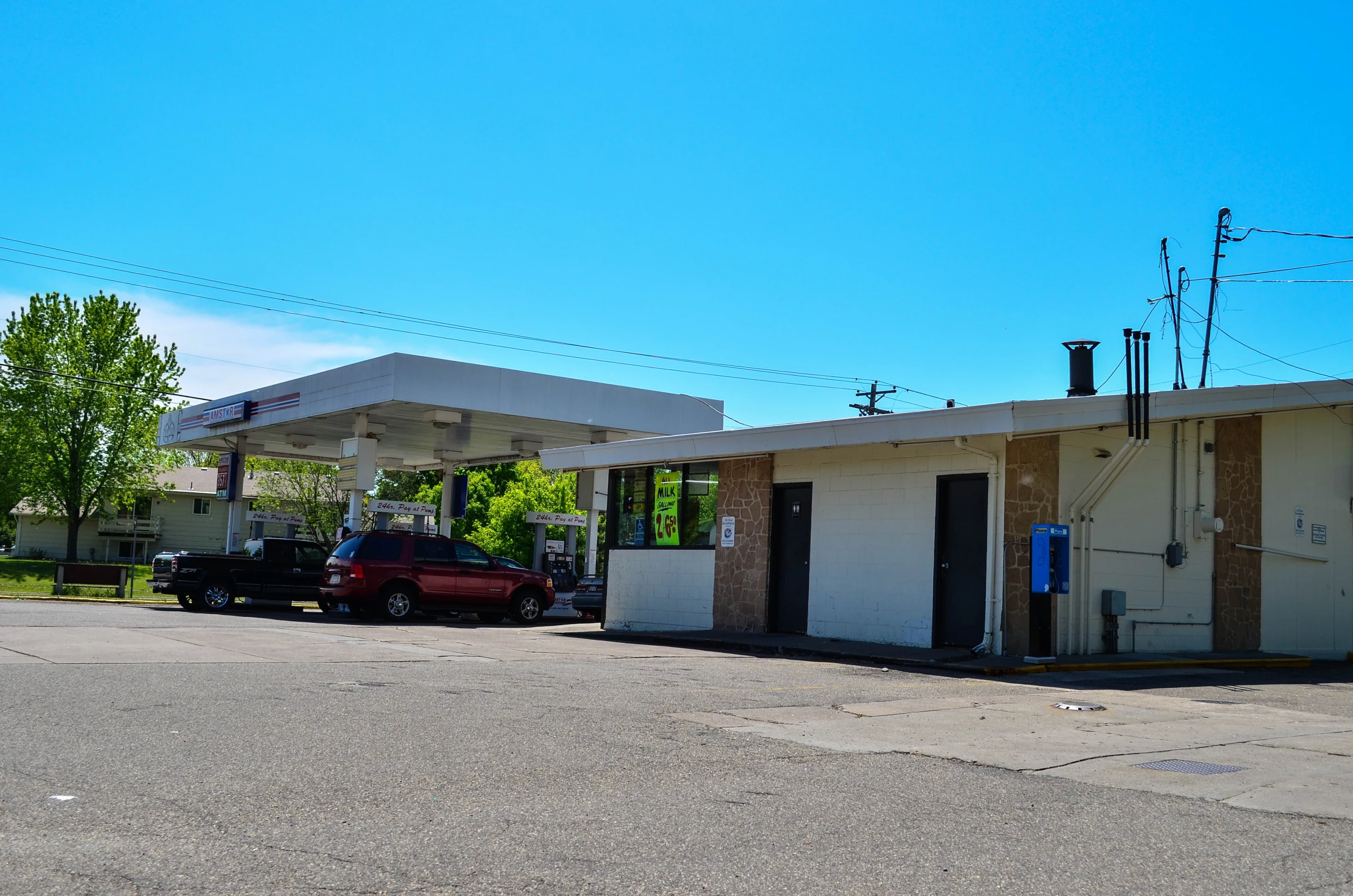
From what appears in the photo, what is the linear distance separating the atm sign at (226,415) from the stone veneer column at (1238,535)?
928 inches

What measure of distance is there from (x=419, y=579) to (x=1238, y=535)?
578 inches

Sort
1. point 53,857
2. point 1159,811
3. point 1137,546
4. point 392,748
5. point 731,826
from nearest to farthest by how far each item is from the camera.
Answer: point 53,857 → point 731,826 → point 1159,811 → point 392,748 → point 1137,546

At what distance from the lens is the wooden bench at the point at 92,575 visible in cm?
3127

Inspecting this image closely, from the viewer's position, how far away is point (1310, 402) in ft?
59.2

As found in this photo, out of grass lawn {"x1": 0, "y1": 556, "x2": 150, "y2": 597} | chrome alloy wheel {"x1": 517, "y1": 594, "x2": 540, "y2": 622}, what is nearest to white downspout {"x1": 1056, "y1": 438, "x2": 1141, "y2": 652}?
chrome alloy wheel {"x1": 517, "y1": 594, "x2": 540, "y2": 622}

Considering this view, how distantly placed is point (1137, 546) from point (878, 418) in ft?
14.5

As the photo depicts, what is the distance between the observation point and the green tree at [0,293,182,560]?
5269 cm

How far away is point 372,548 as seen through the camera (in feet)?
72.7

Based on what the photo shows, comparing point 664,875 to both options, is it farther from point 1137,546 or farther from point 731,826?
point 1137,546

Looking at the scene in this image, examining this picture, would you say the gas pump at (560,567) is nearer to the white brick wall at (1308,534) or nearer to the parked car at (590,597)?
the parked car at (590,597)

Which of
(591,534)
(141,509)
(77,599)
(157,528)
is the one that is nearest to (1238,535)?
(591,534)

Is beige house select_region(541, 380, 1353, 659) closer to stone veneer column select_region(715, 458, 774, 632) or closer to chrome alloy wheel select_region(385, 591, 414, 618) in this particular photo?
stone veneer column select_region(715, 458, 774, 632)

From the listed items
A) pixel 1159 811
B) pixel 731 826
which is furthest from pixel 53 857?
pixel 1159 811

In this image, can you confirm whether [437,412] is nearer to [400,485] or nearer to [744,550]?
[744,550]
